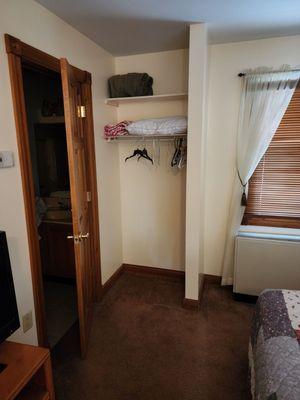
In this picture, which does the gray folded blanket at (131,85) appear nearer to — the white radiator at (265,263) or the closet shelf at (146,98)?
the closet shelf at (146,98)

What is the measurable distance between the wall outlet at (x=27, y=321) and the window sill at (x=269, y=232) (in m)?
2.04

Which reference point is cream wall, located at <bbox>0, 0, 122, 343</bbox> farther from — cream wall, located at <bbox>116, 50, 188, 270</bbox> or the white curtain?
the white curtain

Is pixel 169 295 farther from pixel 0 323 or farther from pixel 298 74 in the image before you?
pixel 298 74

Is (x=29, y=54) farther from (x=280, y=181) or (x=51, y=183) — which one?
(x=280, y=181)

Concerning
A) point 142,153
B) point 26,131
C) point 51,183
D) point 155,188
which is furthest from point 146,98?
point 51,183

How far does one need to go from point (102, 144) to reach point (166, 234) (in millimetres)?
1288

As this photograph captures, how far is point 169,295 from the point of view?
2.92 metres

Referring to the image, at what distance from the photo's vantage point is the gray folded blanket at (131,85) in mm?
2684

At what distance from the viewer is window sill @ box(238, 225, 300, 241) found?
104 inches

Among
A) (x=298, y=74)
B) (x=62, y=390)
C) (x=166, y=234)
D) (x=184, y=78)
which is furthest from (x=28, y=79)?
(x=62, y=390)

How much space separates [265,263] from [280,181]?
84cm

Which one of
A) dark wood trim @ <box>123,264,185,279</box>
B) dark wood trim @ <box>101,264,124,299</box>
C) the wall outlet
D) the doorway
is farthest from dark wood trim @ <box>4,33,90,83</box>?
dark wood trim @ <box>123,264,185,279</box>

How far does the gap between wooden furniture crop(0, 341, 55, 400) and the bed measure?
105cm

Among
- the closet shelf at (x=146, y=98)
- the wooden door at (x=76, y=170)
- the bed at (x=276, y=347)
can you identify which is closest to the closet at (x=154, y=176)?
the closet shelf at (x=146, y=98)
